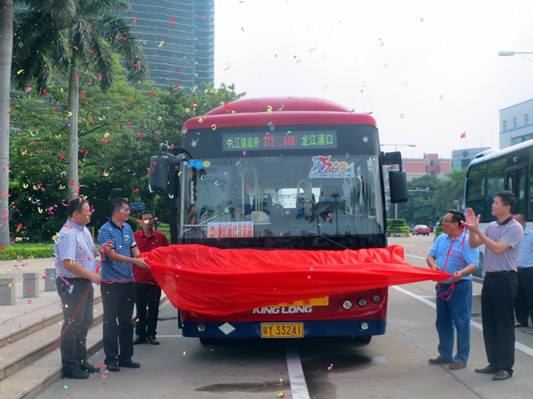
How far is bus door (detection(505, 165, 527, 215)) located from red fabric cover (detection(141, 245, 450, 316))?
5674mm

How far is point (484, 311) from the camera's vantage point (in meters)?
6.79

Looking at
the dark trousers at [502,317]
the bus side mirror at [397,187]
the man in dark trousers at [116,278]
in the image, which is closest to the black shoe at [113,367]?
the man in dark trousers at [116,278]

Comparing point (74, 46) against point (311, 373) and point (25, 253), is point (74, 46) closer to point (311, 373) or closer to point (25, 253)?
point (25, 253)

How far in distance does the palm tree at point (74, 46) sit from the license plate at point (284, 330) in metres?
21.6

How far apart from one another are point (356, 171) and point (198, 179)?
192cm

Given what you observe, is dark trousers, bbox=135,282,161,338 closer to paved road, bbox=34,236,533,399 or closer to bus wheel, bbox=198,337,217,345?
paved road, bbox=34,236,533,399

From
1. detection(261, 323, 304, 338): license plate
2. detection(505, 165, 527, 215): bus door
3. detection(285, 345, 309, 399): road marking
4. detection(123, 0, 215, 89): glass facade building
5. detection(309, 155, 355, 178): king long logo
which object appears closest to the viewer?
detection(285, 345, 309, 399): road marking

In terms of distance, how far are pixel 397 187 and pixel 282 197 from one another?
1.54 meters

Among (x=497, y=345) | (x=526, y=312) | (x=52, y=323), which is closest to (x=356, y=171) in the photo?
(x=497, y=345)

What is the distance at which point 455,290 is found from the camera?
281 inches

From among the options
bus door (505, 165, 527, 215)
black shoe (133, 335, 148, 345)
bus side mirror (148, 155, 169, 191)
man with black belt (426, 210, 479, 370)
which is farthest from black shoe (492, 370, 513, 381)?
bus door (505, 165, 527, 215)

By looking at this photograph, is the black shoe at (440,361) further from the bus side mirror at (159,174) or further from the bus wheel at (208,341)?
the bus side mirror at (159,174)

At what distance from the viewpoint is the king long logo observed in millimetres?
7754

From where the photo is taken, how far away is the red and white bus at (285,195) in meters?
7.27
